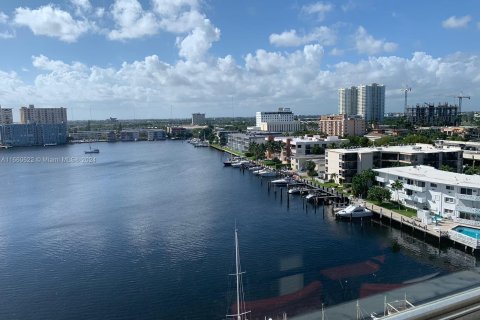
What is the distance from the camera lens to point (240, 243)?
81.8 feet

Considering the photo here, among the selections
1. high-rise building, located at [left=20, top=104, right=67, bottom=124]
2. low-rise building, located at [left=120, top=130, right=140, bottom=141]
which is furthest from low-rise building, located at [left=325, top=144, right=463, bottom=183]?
high-rise building, located at [left=20, top=104, right=67, bottom=124]

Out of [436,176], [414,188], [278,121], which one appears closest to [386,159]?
[436,176]

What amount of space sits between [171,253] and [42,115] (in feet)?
444

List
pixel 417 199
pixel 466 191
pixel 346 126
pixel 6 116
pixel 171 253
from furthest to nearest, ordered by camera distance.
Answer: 1. pixel 6 116
2. pixel 346 126
3. pixel 417 199
4. pixel 466 191
5. pixel 171 253

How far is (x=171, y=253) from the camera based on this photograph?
23234 millimetres

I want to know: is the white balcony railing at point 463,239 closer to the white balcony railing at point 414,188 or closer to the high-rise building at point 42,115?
the white balcony railing at point 414,188

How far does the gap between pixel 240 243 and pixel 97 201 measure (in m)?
19.1

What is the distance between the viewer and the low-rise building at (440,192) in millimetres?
25781

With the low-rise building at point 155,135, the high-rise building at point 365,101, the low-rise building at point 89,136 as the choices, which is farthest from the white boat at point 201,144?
→ the high-rise building at point 365,101

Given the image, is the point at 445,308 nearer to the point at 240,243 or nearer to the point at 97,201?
the point at 240,243

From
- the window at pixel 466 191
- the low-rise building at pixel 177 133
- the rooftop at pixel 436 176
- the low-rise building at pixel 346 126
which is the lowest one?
the window at pixel 466 191

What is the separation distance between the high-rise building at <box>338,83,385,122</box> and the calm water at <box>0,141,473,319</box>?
109 m

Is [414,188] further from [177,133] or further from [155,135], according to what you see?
[177,133]

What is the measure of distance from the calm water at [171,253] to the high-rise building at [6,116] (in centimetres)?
10519
